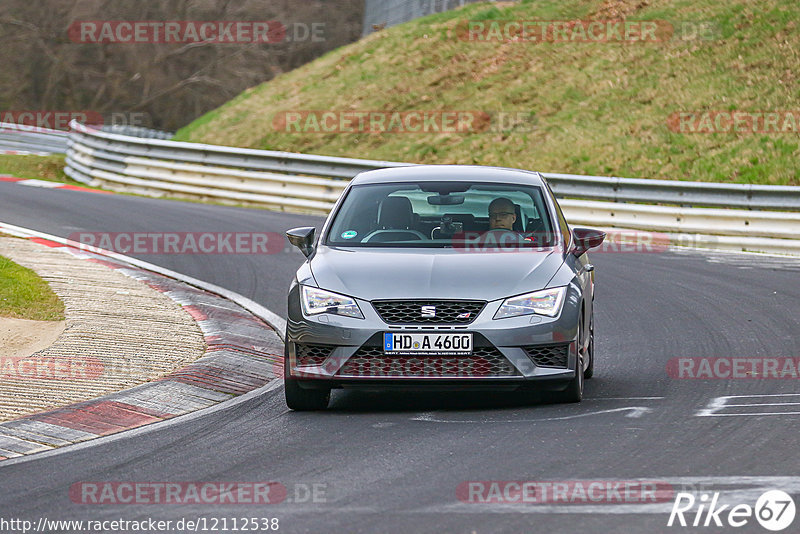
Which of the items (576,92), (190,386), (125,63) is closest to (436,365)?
(190,386)

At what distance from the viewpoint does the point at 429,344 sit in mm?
7652

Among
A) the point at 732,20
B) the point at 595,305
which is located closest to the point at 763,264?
the point at 595,305

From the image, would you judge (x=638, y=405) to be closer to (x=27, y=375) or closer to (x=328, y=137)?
(x=27, y=375)

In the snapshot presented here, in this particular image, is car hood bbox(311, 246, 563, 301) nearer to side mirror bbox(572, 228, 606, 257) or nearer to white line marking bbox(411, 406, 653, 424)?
side mirror bbox(572, 228, 606, 257)

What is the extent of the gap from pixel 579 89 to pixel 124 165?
10.3 m

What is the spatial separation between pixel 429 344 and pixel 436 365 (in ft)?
0.47

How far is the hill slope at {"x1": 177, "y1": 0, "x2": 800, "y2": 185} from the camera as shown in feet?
80.1
